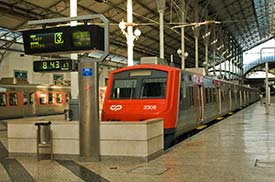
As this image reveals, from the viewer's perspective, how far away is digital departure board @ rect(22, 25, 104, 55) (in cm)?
915

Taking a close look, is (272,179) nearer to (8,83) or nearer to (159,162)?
(159,162)

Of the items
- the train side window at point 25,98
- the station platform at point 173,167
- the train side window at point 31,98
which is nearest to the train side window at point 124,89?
the station platform at point 173,167

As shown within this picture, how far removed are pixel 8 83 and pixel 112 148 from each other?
71.5 ft

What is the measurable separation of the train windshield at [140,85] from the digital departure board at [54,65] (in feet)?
13.5

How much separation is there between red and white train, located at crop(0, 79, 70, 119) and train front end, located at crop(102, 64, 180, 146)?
1670 centimetres

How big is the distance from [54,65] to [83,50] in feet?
2.92

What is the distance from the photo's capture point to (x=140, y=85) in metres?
13.5

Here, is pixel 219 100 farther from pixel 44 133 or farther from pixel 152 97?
pixel 44 133

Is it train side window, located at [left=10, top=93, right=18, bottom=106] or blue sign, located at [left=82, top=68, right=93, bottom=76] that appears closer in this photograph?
blue sign, located at [left=82, top=68, right=93, bottom=76]

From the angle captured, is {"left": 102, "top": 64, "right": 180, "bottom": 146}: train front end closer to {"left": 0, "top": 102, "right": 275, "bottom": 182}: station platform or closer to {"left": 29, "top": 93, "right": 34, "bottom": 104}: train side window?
{"left": 0, "top": 102, "right": 275, "bottom": 182}: station platform

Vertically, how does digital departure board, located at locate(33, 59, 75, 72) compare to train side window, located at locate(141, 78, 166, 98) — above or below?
above

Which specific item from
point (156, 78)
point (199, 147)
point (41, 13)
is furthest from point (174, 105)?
point (41, 13)

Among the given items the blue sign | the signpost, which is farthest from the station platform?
the blue sign

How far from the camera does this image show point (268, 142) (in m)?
12.4
